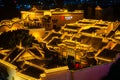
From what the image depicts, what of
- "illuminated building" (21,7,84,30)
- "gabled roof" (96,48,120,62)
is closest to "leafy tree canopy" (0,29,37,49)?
"gabled roof" (96,48,120,62)

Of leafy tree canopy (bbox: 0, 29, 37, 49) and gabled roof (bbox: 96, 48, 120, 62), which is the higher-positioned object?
leafy tree canopy (bbox: 0, 29, 37, 49)

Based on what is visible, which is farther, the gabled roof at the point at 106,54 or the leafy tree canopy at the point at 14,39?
the leafy tree canopy at the point at 14,39

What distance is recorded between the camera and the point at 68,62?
51.7 ft

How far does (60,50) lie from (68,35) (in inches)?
133

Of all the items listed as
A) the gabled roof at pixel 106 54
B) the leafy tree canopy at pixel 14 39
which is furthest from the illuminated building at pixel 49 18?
the gabled roof at pixel 106 54

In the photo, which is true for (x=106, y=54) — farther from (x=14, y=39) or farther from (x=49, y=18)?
(x=49, y=18)

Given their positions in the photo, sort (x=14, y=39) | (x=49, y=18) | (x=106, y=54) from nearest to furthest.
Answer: (x=106, y=54) < (x=14, y=39) < (x=49, y=18)

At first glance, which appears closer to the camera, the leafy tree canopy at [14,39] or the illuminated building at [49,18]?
→ the leafy tree canopy at [14,39]

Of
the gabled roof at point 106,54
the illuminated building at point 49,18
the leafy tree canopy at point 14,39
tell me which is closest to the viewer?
the gabled roof at point 106,54

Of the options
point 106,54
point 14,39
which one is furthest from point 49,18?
point 106,54

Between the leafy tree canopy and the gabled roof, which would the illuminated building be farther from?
the gabled roof

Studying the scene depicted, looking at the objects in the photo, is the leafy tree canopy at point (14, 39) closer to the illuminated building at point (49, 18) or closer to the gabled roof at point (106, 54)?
the gabled roof at point (106, 54)

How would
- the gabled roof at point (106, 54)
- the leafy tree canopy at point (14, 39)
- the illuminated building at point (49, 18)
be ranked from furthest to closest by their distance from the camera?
the illuminated building at point (49, 18) → the leafy tree canopy at point (14, 39) → the gabled roof at point (106, 54)

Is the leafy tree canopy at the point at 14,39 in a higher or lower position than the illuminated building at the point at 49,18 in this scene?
higher
